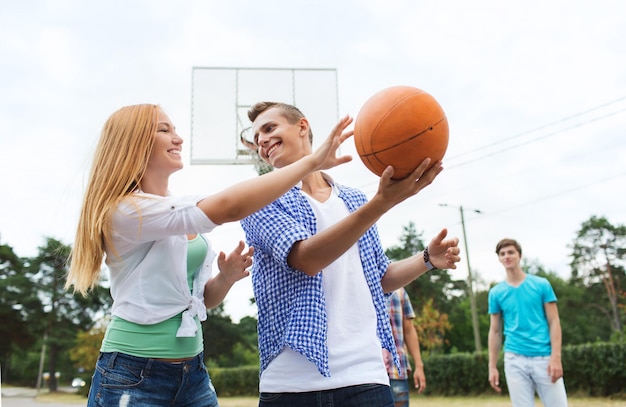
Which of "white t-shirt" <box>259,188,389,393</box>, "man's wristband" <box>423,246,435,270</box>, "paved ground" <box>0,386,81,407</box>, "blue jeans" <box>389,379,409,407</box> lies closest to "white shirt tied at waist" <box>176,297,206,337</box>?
"white t-shirt" <box>259,188,389,393</box>

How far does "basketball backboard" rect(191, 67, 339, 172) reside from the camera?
14.4 m

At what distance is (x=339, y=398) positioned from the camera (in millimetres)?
2363

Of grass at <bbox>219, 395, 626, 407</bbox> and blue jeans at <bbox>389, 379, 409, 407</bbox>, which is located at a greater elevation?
blue jeans at <bbox>389, 379, 409, 407</bbox>

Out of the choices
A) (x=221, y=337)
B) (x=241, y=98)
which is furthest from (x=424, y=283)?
(x=241, y=98)

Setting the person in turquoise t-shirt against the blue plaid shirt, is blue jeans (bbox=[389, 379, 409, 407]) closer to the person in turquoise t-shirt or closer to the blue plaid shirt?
the person in turquoise t-shirt

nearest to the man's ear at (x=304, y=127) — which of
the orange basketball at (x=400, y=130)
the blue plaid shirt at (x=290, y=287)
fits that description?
the blue plaid shirt at (x=290, y=287)

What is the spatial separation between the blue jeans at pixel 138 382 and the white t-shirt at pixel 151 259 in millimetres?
154

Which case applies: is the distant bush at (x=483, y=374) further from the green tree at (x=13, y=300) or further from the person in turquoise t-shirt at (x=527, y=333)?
the green tree at (x=13, y=300)

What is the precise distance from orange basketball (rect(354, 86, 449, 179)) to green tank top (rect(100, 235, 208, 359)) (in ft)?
3.49

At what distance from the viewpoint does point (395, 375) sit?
5234 millimetres

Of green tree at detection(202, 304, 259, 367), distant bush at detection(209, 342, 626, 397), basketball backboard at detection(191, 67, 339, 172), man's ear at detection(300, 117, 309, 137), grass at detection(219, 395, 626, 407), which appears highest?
basketball backboard at detection(191, 67, 339, 172)

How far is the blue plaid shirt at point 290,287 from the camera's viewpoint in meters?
2.36

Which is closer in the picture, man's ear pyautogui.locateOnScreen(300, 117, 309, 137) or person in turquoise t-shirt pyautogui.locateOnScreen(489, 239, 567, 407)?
man's ear pyautogui.locateOnScreen(300, 117, 309, 137)

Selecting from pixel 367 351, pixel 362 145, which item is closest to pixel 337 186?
pixel 362 145
